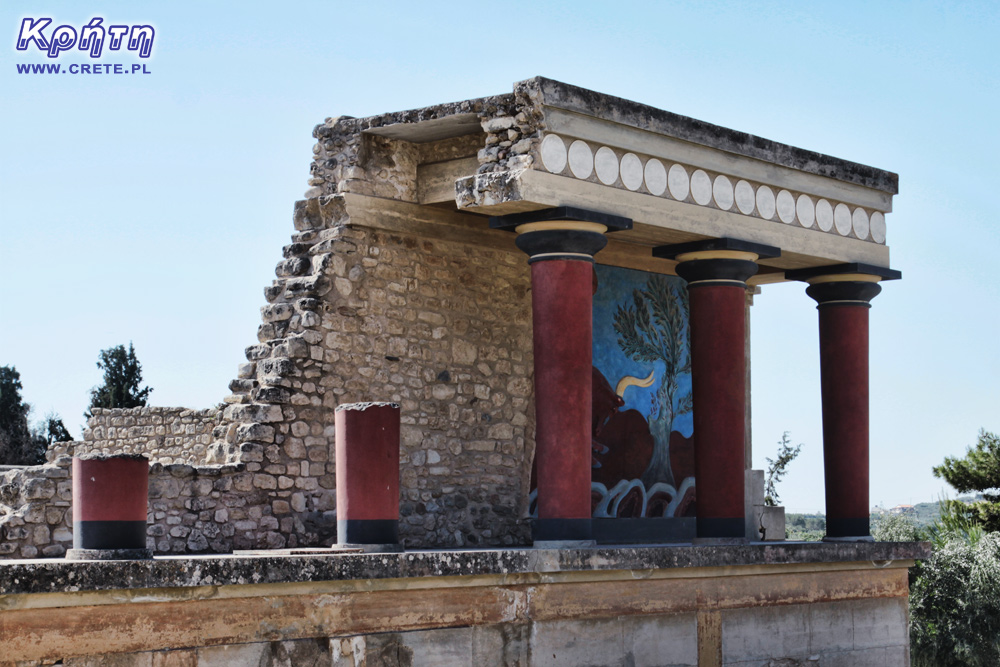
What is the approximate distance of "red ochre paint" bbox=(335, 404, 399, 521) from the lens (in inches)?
342

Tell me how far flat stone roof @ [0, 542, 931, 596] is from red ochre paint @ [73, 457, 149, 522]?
0.38 metres

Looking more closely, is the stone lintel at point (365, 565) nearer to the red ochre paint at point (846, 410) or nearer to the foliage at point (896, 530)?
the red ochre paint at point (846, 410)

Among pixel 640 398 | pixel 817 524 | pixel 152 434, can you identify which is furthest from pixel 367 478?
pixel 817 524

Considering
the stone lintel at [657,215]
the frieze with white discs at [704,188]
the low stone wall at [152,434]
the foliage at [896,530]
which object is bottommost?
the foliage at [896,530]

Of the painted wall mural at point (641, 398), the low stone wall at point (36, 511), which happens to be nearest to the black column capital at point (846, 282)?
the painted wall mural at point (641, 398)

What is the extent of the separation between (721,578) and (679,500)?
2941 mm

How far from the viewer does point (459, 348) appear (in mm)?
11711

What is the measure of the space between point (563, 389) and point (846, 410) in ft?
13.4

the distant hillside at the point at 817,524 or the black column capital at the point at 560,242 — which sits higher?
the black column capital at the point at 560,242

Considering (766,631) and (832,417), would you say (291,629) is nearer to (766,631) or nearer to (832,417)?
(766,631)

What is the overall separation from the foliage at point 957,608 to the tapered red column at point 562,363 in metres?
12.6

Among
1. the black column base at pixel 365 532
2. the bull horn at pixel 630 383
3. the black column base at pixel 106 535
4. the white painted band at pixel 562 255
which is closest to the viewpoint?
the black column base at pixel 106 535

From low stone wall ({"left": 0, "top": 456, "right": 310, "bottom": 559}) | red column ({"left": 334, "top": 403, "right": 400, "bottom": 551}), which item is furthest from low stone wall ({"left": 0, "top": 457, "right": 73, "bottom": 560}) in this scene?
red column ({"left": 334, "top": 403, "right": 400, "bottom": 551})

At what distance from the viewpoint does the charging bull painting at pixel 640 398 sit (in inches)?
498
